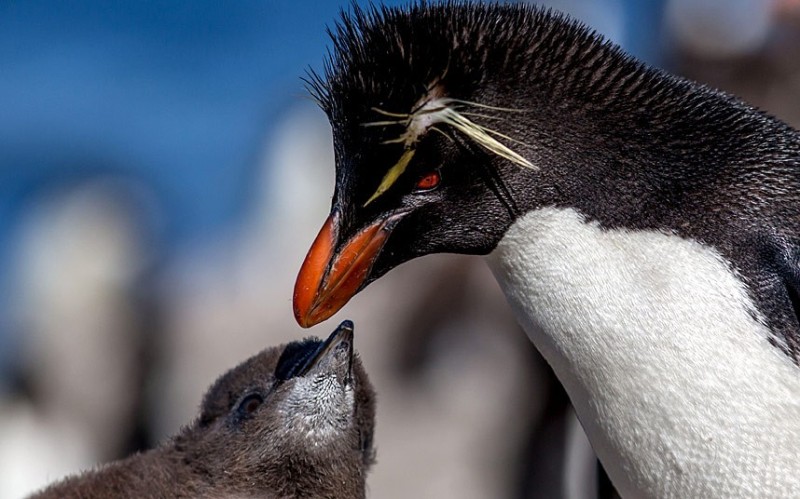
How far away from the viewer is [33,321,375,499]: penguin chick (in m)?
1.55

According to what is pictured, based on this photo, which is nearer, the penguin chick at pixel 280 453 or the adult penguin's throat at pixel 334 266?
the adult penguin's throat at pixel 334 266

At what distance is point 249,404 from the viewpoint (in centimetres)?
167

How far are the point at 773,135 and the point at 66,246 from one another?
4438mm

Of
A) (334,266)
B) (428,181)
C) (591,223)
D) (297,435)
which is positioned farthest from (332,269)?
(297,435)

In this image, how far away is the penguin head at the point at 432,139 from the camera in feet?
3.75

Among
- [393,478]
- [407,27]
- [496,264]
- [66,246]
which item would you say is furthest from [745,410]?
[66,246]

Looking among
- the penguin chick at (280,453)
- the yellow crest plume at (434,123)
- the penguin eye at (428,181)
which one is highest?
the yellow crest plume at (434,123)

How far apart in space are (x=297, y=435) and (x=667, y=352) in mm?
661

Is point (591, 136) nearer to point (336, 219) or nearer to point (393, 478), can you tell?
point (336, 219)

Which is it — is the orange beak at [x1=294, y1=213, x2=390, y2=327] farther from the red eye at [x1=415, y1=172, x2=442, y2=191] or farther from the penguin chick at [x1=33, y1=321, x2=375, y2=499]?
the penguin chick at [x1=33, y1=321, x2=375, y2=499]

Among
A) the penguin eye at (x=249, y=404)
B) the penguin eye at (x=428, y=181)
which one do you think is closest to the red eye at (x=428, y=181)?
the penguin eye at (x=428, y=181)

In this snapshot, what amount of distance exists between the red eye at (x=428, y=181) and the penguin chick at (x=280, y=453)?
0.46 m

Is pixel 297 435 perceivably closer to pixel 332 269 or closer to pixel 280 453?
pixel 280 453

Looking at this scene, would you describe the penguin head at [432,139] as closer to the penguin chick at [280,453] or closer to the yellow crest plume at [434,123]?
the yellow crest plume at [434,123]
